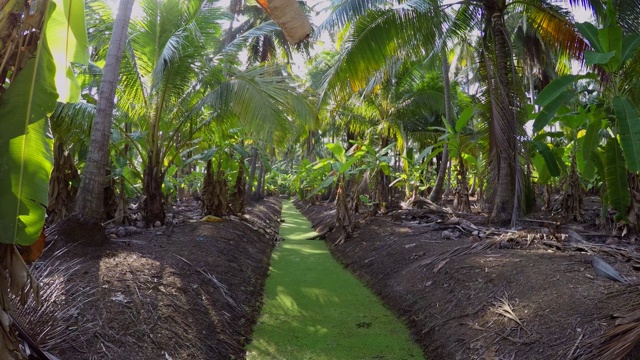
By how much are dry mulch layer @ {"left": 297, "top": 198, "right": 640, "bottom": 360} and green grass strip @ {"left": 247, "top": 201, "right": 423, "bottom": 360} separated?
0.19 metres

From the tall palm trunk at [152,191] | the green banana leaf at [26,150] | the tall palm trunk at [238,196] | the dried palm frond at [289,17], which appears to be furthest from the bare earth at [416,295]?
the tall palm trunk at [238,196]

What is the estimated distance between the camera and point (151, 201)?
257 inches

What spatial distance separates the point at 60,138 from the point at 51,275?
137 inches

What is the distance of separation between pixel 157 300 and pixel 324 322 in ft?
5.14

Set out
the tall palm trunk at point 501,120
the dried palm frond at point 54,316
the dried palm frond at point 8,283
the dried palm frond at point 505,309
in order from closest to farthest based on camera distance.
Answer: the dried palm frond at point 8,283 < the dried palm frond at point 54,316 < the dried palm frond at point 505,309 < the tall palm trunk at point 501,120

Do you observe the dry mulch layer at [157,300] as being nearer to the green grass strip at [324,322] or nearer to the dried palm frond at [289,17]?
the green grass strip at [324,322]

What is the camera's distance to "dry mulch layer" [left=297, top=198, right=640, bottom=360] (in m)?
2.64

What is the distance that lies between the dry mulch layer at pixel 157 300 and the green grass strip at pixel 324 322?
0.21m

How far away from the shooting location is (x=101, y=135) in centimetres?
432

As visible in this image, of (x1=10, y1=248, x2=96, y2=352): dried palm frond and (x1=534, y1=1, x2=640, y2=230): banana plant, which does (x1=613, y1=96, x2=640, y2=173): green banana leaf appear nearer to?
(x1=534, y1=1, x2=640, y2=230): banana plant

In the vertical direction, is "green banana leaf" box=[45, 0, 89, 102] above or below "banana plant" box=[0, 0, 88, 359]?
above

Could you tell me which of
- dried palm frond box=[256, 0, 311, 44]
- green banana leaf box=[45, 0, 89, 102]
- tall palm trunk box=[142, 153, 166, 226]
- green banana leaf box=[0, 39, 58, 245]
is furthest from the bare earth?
dried palm frond box=[256, 0, 311, 44]

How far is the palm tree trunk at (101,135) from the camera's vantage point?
4.22 m

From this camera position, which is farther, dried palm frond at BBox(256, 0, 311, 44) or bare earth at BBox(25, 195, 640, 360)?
bare earth at BBox(25, 195, 640, 360)
